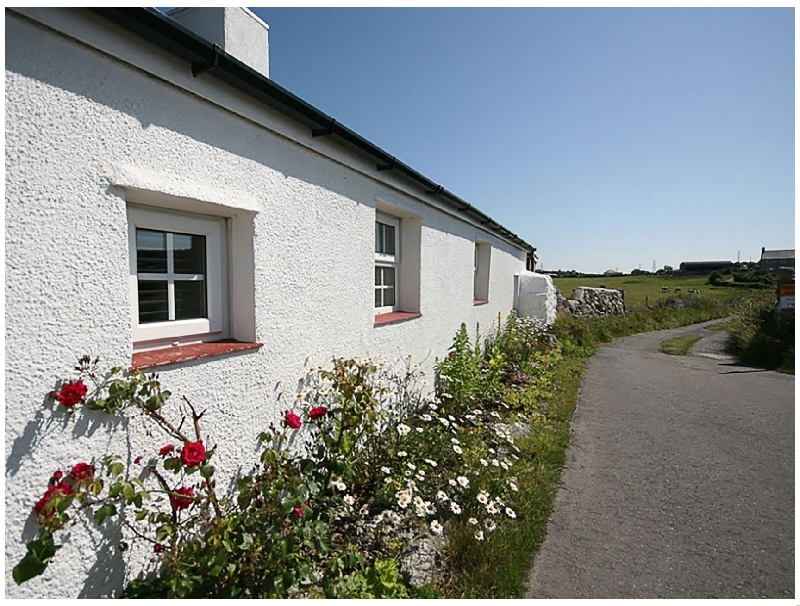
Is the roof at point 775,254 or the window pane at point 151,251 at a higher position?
the roof at point 775,254

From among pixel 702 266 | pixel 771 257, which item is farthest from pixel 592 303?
pixel 702 266

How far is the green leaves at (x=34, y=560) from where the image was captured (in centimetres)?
163

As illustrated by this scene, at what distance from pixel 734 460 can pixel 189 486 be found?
5304 mm

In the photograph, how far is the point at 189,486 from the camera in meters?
2.46

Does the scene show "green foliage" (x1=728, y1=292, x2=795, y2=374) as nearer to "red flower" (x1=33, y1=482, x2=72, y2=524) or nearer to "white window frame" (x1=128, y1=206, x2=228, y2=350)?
"white window frame" (x1=128, y1=206, x2=228, y2=350)

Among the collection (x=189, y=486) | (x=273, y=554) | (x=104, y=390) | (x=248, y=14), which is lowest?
(x=273, y=554)

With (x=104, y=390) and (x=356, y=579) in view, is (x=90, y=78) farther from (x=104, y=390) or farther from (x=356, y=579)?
(x=356, y=579)

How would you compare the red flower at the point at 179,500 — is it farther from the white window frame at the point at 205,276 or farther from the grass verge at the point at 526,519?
the grass verge at the point at 526,519

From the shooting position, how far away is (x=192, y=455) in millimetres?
2016

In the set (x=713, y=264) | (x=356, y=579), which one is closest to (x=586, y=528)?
(x=356, y=579)

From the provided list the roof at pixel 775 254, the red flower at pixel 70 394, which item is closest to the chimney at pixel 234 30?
the red flower at pixel 70 394

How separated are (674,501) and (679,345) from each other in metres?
10.9

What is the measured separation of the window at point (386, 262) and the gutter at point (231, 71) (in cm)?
92

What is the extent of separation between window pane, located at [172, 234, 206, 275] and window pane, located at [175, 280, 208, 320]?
0.26 ft
